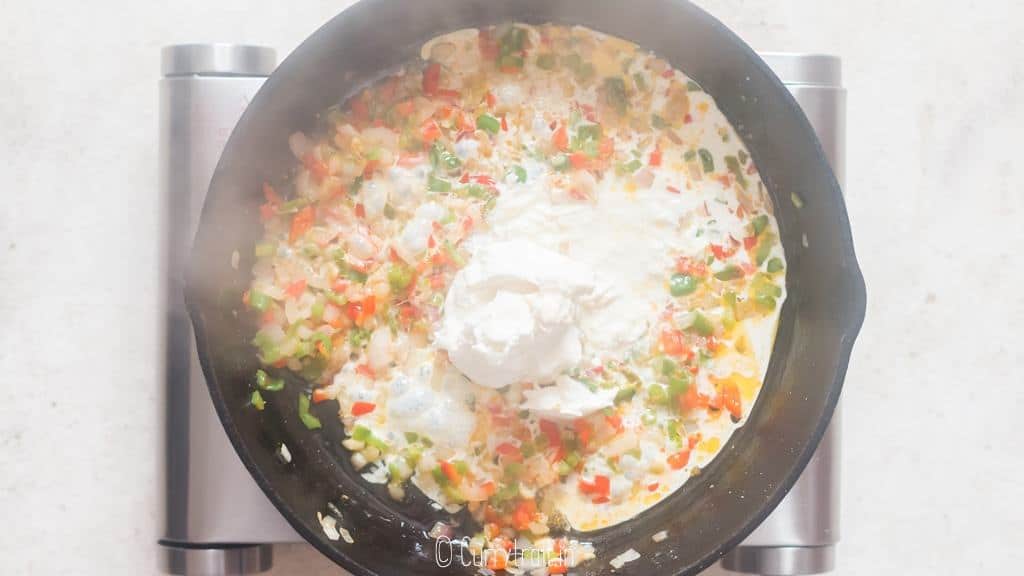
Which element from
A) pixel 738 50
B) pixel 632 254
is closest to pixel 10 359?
pixel 632 254

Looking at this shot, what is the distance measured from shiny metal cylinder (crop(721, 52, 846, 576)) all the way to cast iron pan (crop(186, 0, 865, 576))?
0.33 ft

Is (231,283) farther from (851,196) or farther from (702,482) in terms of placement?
(851,196)

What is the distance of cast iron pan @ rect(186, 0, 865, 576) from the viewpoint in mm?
1515

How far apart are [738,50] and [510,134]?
1.36 ft

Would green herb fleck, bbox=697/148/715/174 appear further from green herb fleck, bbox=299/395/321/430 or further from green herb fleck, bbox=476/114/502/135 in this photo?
green herb fleck, bbox=299/395/321/430

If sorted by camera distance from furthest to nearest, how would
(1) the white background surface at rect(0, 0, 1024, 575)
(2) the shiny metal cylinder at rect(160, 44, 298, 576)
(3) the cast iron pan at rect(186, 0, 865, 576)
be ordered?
(1) the white background surface at rect(0, 0, 1024, 575) < (2) the shiny metal cylinder at rect(160, 44, 298, 576) < (3) the cast iron pan at rect(186, 0, 865, 576)

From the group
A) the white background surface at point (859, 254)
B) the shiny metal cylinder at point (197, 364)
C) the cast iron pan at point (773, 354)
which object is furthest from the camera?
the white background surface at point (859, 254)

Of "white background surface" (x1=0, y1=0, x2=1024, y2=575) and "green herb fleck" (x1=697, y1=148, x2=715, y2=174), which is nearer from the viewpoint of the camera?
"green herb fleck" (x1=697, y1=148, x2=715, y2=174)

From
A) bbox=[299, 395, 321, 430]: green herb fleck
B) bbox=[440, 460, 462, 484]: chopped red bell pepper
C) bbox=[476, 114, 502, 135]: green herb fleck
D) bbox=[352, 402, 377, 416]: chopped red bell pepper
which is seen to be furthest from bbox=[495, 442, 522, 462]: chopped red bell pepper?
bbox=[476, 114, 502, 135]: green herb fleck

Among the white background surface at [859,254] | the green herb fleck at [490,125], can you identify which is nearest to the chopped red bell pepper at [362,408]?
the white background surface at [859,254]

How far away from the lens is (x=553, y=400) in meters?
1.64

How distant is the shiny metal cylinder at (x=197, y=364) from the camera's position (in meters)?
1.66

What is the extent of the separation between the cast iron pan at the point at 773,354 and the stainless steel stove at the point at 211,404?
0.27 ft

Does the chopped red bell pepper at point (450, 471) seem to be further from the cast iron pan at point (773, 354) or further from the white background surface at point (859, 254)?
the white background surface at point (859, 254)
